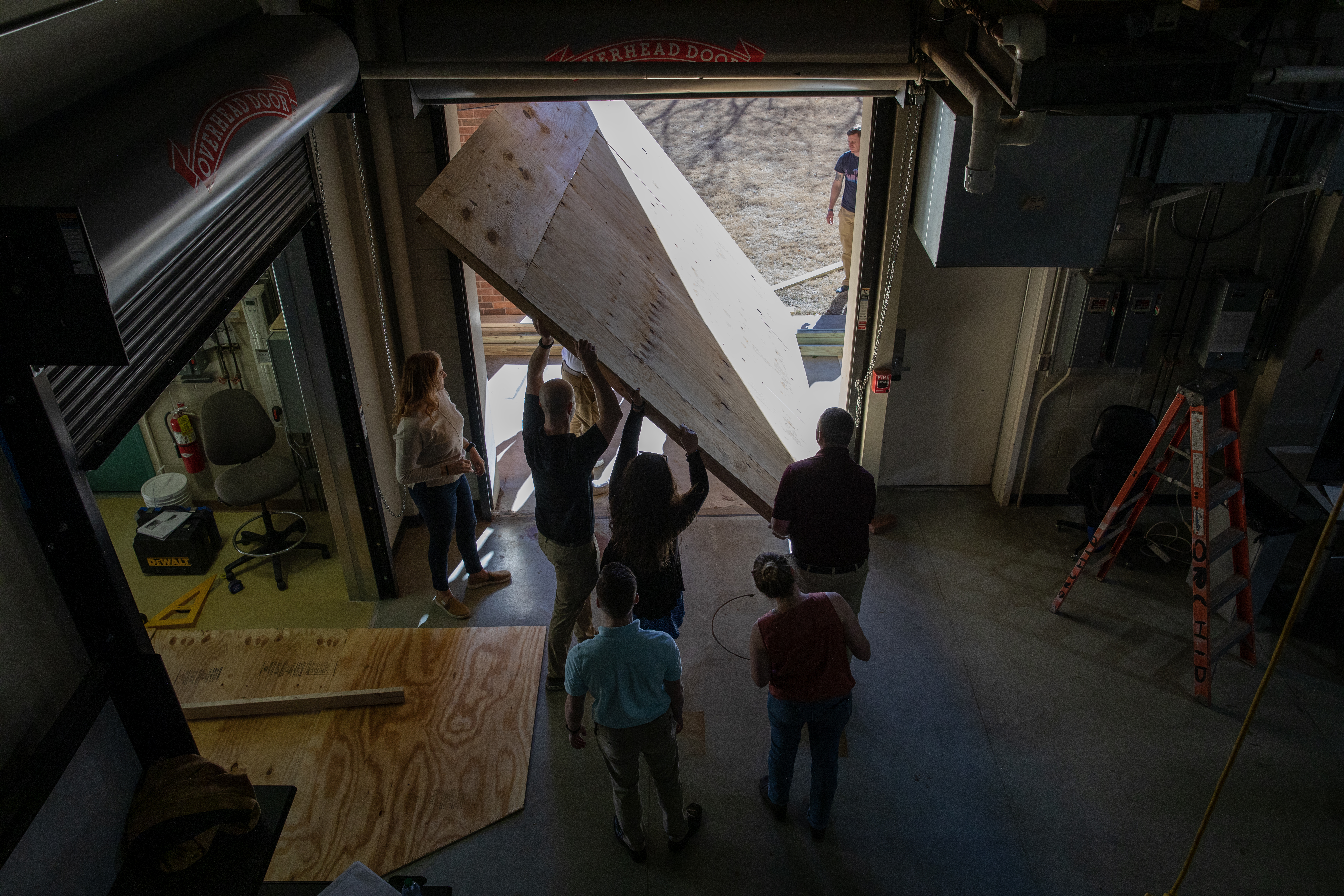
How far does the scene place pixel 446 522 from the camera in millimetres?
4402

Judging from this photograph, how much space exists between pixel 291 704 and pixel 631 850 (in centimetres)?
176

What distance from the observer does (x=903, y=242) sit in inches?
187

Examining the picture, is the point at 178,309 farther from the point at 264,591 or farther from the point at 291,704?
the point at 264,591

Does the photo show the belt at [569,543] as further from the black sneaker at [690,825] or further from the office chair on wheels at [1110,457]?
the office chair on wheels at [1110,457]

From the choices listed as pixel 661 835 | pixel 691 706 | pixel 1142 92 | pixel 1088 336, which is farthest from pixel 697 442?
pixel 1088 336

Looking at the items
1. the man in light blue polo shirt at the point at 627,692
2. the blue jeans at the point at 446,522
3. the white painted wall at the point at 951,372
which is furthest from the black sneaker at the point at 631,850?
the white painted wall at the point at 951,372

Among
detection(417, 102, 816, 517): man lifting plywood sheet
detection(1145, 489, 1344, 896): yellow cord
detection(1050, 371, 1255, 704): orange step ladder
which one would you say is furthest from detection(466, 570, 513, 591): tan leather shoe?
detection(1145, 489, 1344, 896): yellow cord

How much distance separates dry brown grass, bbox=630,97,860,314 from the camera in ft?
31.1

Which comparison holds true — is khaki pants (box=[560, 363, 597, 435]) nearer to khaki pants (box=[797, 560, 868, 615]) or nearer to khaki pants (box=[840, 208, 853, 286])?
khaki pants (box=[797, 560, 868, 615])

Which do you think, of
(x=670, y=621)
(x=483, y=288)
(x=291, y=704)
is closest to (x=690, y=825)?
(x=670, y=621)

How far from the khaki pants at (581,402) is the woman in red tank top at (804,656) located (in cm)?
233

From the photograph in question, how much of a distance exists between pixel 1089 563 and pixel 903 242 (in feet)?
7.25

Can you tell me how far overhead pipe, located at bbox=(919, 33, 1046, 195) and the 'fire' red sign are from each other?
2.83 feet

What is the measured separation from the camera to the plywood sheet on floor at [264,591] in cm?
469
